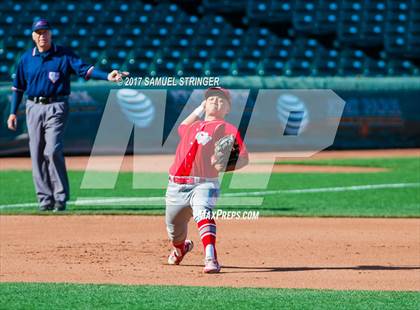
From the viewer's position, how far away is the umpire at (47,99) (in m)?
12.0

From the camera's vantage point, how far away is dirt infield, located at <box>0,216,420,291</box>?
26.8 ft

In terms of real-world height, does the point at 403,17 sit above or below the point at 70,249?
below

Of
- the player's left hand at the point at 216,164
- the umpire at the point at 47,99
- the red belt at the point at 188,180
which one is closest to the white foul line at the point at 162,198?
the umpire at the point at 47,99

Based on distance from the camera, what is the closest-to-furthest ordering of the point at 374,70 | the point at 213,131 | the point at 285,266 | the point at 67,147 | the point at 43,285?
the point at 43,285 → the point at 213,131 → the point at 285,266 → the point at 67,147 → the point at 374,70

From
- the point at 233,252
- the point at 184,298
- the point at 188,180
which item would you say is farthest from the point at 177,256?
the point at 184,298

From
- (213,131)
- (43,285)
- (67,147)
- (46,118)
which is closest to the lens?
(43,285)

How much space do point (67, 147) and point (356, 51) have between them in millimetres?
8542

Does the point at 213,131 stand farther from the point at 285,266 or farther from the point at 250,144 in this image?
the point at 250,144

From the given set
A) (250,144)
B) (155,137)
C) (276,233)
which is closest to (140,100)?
(155,137)

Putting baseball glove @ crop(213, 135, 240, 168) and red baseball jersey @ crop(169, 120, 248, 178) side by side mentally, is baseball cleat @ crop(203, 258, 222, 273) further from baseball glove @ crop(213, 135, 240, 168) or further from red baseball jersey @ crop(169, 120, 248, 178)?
baseball glove @ crop(213, 135, 240, 168)

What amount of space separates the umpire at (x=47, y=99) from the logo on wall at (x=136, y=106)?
8.25 meters

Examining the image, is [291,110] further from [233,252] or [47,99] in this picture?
[233,252]

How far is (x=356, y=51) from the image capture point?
25.5m

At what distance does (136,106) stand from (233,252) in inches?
442
